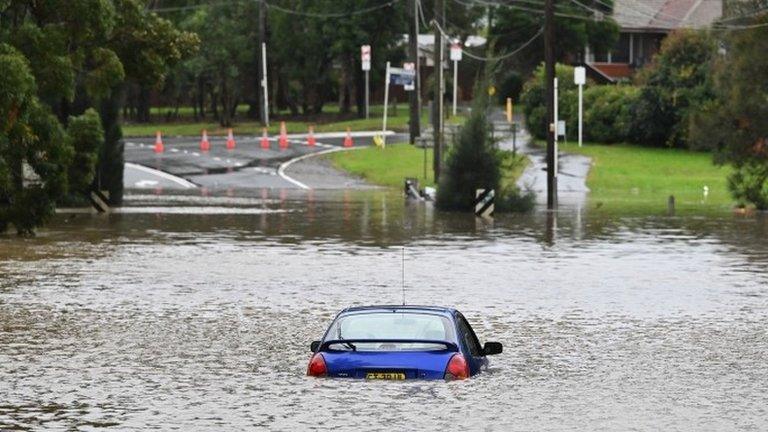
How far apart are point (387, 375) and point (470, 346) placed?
1.88m

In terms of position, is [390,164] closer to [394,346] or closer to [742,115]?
[742,115]

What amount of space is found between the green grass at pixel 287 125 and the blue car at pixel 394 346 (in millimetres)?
72982

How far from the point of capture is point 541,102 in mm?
84125

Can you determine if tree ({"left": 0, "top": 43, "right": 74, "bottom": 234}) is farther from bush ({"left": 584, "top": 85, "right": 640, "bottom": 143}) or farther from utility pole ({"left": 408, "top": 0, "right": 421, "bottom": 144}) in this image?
bush ({"left": 584, "top": 85, "right": 640, "bottom": 143})

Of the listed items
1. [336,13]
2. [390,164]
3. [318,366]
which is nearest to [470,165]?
[390,164]

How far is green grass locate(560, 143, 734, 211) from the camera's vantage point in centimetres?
6231

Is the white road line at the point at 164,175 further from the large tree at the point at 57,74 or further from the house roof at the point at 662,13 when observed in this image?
the house roof at the point at 662,13

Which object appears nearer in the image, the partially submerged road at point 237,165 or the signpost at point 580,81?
the partially submerged road at point 237,165

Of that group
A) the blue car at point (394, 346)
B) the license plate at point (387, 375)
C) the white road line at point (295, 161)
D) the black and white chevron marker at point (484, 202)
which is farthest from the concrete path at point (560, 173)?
the license plate at point (387, 375)

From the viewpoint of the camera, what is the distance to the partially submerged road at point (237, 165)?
69.9 meters

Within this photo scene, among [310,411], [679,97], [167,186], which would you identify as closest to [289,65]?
[679,97]

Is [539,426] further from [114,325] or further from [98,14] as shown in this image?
[98,14]

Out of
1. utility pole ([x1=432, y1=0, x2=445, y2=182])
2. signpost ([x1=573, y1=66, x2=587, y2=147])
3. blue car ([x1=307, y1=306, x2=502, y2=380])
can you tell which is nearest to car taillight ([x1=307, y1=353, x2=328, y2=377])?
blue car ([x1=307, y1=306, x2=502, y2=380])

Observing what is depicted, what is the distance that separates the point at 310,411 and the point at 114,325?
Result: 9.04 metres
